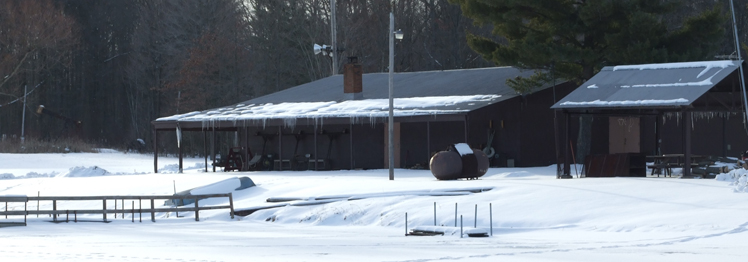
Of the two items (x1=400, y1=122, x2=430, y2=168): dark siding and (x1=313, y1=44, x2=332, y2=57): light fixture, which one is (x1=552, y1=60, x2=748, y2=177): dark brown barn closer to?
(x1=400, y1=122, x2=430, y2=168): dark siding

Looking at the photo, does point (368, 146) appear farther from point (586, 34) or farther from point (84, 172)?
point (84, 172)

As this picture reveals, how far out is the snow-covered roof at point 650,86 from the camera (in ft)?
76.6

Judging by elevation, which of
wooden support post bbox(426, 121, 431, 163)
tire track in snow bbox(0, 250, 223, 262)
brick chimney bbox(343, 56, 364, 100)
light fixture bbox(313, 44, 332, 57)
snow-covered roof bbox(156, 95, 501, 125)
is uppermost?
light fixture bbox(313, 44, 332, 57)

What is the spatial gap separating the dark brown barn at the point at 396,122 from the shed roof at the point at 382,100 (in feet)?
0.14

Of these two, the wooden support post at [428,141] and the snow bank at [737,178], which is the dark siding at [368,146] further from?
the snow bank at [737,178]

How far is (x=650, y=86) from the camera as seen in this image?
81.4ft

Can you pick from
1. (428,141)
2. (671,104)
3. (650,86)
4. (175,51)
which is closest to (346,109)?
(428,141)

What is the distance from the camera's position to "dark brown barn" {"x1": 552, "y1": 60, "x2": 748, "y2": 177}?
77.2 ft

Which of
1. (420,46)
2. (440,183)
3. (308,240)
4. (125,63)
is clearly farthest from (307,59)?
(308,240)

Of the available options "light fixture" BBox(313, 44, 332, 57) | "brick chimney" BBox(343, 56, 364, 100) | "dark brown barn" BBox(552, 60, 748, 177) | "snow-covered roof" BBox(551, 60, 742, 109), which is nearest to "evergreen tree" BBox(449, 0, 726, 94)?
"dark brown barn" BBox(552, 60, 748, 177)

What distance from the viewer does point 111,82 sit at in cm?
7125

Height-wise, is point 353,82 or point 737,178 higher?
point 353,82

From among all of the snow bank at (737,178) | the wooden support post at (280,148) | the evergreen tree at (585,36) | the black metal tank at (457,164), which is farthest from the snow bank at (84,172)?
the snow bank at (737,178)

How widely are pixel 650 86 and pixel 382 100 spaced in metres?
11.8
